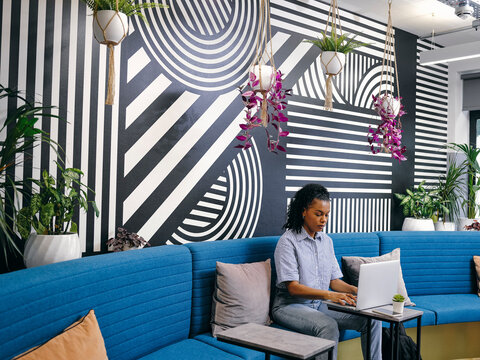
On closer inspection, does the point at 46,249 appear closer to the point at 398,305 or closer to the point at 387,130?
the point at 398,305

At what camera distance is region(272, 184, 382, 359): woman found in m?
2.86

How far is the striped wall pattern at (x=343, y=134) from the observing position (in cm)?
431

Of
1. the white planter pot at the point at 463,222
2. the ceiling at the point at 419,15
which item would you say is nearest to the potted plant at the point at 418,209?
the white planter pot at the point at 463,222

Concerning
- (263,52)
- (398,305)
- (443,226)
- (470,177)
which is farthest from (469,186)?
(398,305)

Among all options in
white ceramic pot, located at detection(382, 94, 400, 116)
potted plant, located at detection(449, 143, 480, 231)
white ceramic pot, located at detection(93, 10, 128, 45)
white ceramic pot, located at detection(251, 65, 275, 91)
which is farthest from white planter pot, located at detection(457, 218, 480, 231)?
white ceramic pot, located at detection(93, 10, 128, 45)

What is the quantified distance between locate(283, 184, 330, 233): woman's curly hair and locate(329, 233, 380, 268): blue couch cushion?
650 millimetres

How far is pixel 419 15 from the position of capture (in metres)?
4.87

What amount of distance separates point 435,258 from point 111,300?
3024mm

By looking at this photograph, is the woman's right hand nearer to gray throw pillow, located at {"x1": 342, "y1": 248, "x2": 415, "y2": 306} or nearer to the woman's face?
the woman's face

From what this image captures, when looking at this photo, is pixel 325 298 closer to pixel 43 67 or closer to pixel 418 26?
pixel 43 67

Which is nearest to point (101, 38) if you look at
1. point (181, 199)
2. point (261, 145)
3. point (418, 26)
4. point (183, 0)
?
point (183, 0)

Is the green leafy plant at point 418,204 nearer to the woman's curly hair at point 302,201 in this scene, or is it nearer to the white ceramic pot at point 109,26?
the woman's curly hair at point 302,201

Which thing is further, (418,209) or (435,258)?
(418,209)

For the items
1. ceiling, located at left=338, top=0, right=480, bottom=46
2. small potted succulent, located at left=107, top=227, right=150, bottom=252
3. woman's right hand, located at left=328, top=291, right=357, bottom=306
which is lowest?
woman's right hand, located at left=328, top=291, right=357, bottom=306
